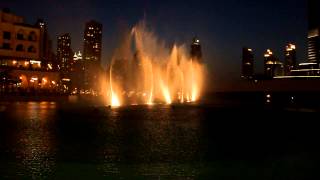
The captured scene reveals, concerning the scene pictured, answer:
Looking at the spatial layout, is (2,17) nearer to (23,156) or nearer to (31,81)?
(31,81)

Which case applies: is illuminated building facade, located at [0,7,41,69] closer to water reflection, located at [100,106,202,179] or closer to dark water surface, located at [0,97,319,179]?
dark water surface, located at [0,97,319,179]

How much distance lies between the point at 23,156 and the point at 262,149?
13898mm

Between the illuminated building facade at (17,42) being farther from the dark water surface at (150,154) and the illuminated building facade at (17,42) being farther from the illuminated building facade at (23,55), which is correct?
the dark water surface at (150,154)

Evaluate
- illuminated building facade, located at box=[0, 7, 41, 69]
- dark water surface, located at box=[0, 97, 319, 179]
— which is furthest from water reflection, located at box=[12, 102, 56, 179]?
illuminated building facade, located at box=[0, 7, 41, 69]

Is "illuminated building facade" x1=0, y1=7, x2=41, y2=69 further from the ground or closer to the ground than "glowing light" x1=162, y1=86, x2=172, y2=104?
further from the ground

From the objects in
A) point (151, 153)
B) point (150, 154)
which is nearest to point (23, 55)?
point (151, 153)

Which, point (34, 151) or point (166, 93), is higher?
point (166, 93)

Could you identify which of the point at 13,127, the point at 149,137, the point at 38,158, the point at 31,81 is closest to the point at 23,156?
the point at 38,158

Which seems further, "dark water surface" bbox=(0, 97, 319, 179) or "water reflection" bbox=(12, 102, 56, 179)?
"dark water surface" bbox=(0, 97, 319, 179)

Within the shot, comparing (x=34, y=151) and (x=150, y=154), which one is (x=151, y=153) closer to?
(x=150, y=154)

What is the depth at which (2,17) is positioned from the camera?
94.5m

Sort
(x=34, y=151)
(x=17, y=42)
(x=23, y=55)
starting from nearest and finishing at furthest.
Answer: (x=34, y=151)
(x=17, y=42)
(x=23, y=55)

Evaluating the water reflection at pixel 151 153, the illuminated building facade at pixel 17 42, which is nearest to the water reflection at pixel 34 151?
the water reflection at pixel 151 153

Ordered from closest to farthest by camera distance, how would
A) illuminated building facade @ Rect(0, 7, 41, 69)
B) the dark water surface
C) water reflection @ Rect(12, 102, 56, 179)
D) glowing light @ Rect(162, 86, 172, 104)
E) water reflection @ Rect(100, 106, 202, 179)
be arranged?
water reflection @ Rect(12, 102, 56, 179) → the dark water surface → water reflection @ Rect(100, 106, 202, 179) → illuminated building facade @ Rect(0, 7, 41, 69) → glowing light @ Rect(162, 86, 172, 104)
